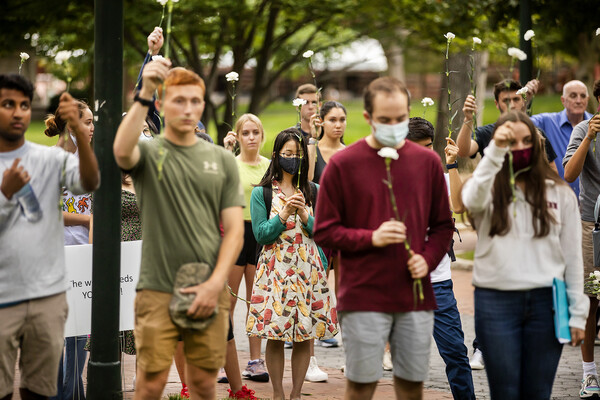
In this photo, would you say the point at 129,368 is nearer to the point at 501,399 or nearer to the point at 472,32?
the point at 501,399

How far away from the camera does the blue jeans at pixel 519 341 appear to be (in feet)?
16.3

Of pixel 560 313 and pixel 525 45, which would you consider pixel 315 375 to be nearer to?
pixel 560 313

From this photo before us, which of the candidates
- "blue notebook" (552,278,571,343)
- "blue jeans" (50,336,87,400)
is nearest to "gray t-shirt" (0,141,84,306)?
"blue jeans" (50,336,87,400)

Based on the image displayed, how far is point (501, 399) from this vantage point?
5.02 metres

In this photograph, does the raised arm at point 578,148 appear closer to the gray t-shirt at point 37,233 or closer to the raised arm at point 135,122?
the raised arm at point 135,122

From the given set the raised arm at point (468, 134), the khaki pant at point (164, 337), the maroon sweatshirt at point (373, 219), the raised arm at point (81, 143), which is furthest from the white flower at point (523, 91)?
the raised arm at point (81, 143)

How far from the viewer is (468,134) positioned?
6.93m

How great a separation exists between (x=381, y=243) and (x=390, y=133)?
0.59 meters

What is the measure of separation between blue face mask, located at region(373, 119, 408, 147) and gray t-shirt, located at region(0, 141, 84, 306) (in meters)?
1.61

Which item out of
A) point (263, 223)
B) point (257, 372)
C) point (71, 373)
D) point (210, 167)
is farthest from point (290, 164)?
point (71, 373)

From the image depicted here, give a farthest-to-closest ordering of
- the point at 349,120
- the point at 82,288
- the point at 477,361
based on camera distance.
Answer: the point at 349,120, the point at 477,361, the point at 82,288

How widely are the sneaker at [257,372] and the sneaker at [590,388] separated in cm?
261

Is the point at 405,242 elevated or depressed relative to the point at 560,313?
elevated

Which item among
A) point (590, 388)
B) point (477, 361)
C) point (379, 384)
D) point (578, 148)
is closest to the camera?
point (590, 388)
